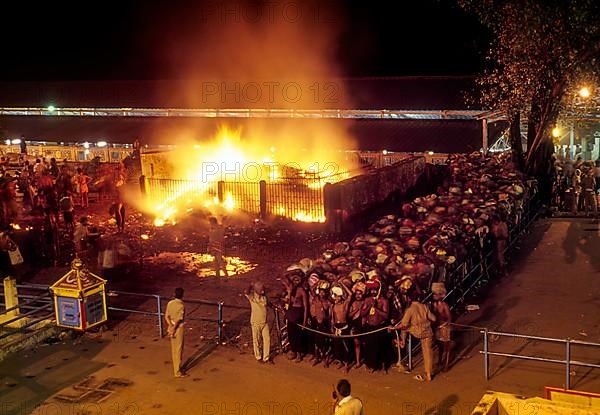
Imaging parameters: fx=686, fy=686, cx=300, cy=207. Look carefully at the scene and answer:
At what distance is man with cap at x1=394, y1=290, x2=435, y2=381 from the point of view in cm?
962

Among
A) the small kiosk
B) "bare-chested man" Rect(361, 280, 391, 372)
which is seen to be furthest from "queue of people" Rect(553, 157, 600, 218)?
the small kiosk

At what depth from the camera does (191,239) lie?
1808 centimetres

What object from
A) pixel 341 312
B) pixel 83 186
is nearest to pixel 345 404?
pixel 341 312

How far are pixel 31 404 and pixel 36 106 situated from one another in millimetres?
29980

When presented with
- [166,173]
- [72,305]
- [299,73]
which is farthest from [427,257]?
[299,73]

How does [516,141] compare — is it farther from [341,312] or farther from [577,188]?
[341,312]

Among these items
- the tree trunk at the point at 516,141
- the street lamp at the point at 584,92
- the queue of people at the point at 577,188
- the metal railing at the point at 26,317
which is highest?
the street lamp at the point at 584,92

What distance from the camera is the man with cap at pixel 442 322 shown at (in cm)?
989

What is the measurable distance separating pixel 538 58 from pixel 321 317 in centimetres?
1153

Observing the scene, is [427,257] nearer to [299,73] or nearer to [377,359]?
[377,359]

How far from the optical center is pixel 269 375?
1003cm

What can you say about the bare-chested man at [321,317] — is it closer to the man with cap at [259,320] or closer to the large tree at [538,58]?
the man with cap at [259,320]

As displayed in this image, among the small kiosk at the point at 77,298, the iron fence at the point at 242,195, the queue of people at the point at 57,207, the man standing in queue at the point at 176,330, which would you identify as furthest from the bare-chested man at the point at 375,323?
the iron fence at the point at 242,195

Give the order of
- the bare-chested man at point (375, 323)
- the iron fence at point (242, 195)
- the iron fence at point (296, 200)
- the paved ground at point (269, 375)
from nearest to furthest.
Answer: the paved ground at point (269, 375)
the bare-chested man at point (375, 323)
the iron fence at point (296, 200)
the iron fence at point (242, 195)
